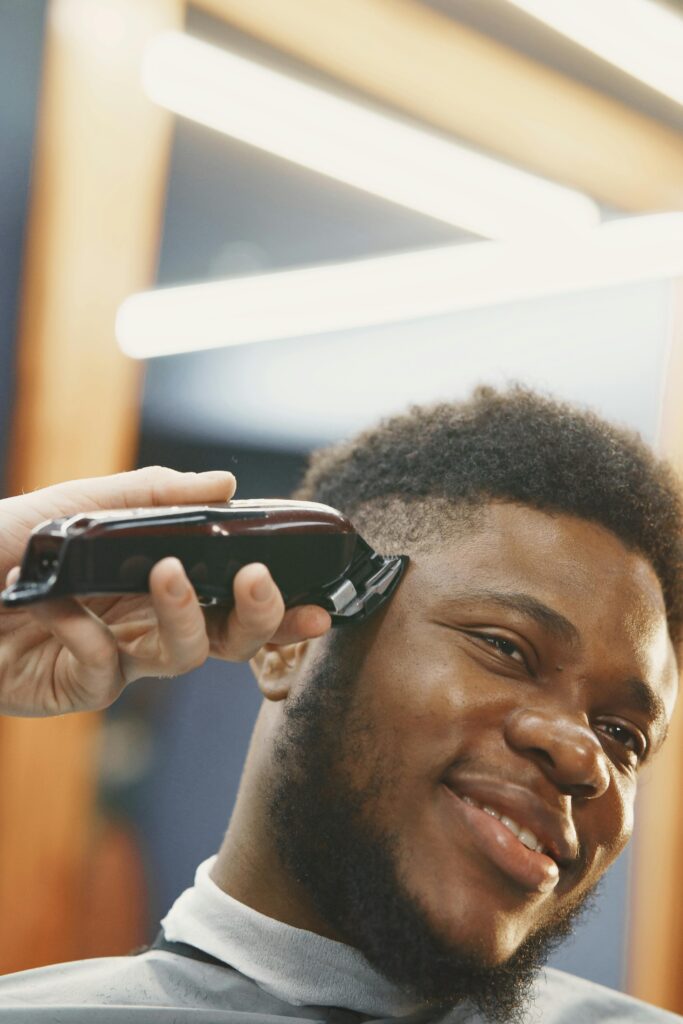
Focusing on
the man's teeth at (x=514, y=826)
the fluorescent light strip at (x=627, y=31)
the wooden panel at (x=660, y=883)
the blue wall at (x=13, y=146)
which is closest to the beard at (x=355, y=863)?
the man's teeth at (x=514, y=826)

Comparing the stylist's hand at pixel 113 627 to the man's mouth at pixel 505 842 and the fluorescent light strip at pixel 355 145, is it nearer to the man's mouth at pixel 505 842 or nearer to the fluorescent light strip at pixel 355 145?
the man's mouth at pixel 505 842

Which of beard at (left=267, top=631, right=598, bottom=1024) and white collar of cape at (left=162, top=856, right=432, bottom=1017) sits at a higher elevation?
beard at (left=267, top=631, right=598, bottom=1024)

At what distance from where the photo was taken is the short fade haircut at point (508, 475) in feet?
4.58

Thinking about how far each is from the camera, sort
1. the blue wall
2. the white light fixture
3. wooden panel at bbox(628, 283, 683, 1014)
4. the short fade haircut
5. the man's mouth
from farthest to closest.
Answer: wooden panel at bbox(628, 283, 683, 1014), the white light fixture, the blue wall, the short fade haircut, the man's mouth

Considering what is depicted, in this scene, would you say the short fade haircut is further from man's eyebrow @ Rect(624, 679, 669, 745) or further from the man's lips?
the man's lips

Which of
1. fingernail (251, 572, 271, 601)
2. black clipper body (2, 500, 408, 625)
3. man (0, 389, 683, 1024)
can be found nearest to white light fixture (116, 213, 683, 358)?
man (0, 389, 683, 1024)

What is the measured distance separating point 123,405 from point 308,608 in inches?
28.4

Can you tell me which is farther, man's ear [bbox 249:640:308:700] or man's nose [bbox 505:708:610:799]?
man's ear [bbox 249:640:308:700]

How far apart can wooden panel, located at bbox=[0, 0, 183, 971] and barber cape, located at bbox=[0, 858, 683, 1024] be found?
23 cm

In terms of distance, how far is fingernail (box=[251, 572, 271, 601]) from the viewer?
3.21 feet

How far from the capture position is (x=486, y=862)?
119cm

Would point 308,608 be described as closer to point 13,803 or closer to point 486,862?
point 486,862

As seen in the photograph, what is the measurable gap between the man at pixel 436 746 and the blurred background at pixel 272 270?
30 centimetres

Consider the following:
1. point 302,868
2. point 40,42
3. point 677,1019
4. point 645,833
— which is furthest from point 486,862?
point 40,42
